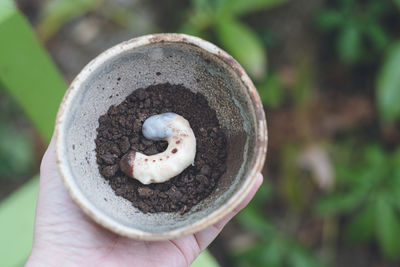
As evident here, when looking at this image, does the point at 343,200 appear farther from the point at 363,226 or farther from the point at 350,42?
the point at 350,42

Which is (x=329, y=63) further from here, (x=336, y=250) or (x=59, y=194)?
(x=59, y=194)

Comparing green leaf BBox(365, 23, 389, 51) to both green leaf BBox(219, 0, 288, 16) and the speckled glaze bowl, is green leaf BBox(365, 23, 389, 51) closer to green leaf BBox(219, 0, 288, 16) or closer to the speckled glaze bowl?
green leaf BBox(219, 0, 288, 16)

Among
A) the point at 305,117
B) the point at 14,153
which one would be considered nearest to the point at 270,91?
the point at 305,117

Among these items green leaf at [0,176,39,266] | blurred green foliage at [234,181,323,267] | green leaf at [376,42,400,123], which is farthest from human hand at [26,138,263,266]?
green leaf at [376,42,400,123]

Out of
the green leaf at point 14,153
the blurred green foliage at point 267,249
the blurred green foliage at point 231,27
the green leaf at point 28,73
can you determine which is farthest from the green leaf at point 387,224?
the green leaf at point 14,153

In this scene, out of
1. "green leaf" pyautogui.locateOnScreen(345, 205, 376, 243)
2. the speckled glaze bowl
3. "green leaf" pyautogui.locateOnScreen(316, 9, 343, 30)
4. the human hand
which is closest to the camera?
the speckled glaze bowl

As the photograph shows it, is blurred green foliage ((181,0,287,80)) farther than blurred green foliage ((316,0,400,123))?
No

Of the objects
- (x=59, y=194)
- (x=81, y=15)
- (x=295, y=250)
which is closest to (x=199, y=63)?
(x=59, y=194)
